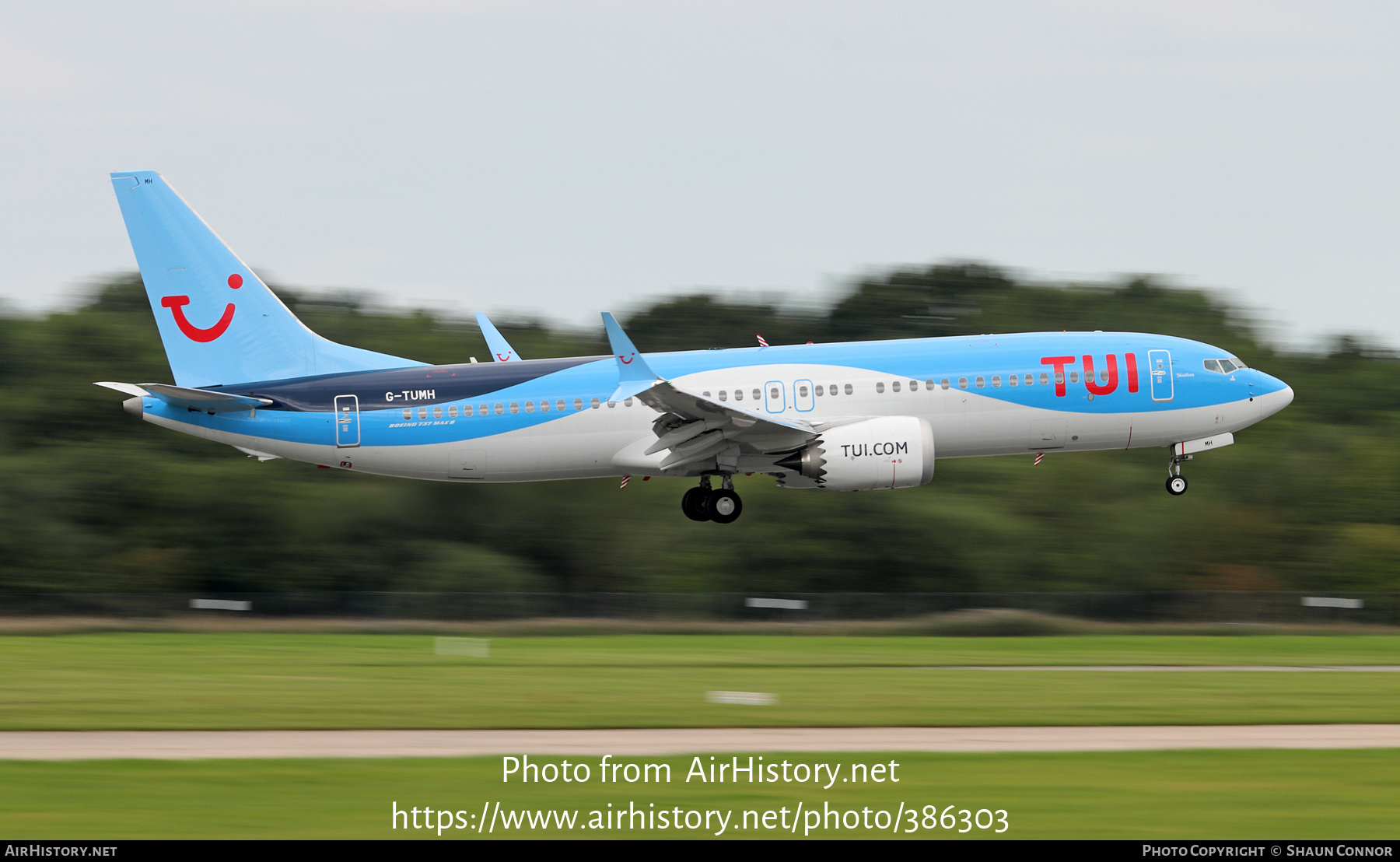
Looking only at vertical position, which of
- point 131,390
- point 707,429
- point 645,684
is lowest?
point 645,684

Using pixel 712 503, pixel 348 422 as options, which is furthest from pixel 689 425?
pixel 348 422

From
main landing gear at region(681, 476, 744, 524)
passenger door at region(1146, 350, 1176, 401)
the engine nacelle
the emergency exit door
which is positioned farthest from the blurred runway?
the emergency exit door

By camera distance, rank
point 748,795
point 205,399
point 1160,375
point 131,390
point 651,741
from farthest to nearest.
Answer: point 1160,375
point 205,399
point 131,390
point 651,741
point 748,795

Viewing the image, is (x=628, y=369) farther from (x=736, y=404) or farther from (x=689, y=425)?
(x=736, y=404)

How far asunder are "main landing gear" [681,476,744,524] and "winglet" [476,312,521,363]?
664 centimetres

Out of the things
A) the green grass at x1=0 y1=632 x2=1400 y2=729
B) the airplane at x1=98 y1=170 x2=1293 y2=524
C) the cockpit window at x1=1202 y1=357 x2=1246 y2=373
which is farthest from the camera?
the cockpit window at x1=1202 y1=357 x2=1246 y2=373

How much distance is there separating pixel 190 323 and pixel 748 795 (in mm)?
25713

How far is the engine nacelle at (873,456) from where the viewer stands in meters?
36.2

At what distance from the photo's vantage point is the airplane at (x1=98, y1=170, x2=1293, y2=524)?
37781 millimetres

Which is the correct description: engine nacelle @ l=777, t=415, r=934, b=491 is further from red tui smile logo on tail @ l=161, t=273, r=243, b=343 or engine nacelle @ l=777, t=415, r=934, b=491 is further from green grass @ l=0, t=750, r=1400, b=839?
red tui smile logo on tail @ l=161, t=273, r=243, b=343

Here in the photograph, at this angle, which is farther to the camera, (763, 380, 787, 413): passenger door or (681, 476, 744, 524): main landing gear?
(681, 476, 744, 524): main landing gear

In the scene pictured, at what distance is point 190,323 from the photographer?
39.9 metres

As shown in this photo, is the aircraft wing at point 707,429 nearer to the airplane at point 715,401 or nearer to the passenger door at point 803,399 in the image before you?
the airplane at point 715,401

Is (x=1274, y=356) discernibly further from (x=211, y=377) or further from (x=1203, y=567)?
A: (x=211, y=377)
